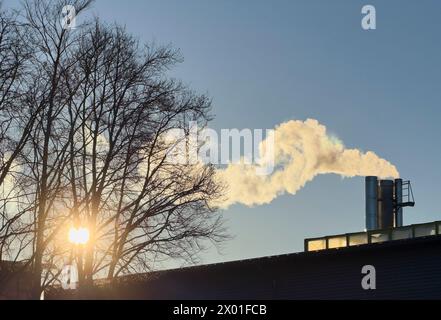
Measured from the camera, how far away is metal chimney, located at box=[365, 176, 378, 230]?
57.5 m

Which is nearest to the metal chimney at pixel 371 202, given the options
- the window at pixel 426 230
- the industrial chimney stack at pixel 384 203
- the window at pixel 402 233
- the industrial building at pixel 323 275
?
the industrial chimney stack at pixel 384 203

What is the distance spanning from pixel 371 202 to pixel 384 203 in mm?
832

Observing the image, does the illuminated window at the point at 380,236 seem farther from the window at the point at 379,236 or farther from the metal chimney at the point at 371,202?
the metal chimney at the point at 371,202

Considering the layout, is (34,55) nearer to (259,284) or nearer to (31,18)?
(31,18)

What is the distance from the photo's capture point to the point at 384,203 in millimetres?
57781

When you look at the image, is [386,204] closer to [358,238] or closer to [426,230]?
[358,238]

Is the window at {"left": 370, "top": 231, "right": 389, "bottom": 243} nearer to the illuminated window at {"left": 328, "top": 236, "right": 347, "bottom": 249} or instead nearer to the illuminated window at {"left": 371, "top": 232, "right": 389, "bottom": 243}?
the illuminated window at {"left": 371, "top": 232, "right": 389, "bottom": 243}

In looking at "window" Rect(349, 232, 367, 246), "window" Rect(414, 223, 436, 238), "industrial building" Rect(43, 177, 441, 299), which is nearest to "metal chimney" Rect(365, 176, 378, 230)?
"industrial building" Rect(43, 177, 441, 299)

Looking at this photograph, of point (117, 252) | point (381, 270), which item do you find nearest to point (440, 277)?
point (381, 270)

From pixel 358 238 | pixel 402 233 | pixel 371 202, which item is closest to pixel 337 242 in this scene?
pixel 358 238

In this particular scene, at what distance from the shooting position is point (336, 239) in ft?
143

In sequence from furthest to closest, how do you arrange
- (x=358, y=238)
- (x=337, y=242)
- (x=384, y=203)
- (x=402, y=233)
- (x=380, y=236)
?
(x=384, y=203) < (x=337, y=242) < (x=358, y=238) < (x=380, y=236) < (x=402, y=233)

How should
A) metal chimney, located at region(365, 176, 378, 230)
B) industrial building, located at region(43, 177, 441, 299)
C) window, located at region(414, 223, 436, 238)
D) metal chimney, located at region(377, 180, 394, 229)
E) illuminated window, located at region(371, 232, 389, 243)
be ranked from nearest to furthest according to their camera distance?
industrial building, located at region(43, 177, 441, 299)
window, located at region(414, 223, 436, 238)
illuminated window, located at region(371, 232, 389, 243)
metal chimney, located at region(377, 180, 394, 229)
metal chimney, located at region(365, 176, 378, 230)
